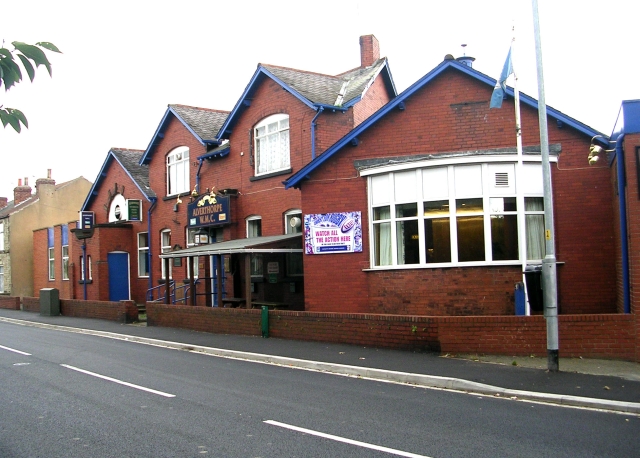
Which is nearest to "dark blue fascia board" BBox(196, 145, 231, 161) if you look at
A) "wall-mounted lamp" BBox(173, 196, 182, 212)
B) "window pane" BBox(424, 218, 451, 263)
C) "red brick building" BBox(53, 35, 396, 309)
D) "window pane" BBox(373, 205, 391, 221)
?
"red brick building" BBox(53, 35, 396, 309)

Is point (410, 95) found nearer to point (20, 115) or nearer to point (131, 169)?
point (20, 115)

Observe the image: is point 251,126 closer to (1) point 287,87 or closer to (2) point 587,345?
(1) point 287,87

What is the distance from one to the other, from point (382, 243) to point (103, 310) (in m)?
14.5

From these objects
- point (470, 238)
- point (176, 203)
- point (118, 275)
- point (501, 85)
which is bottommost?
point (118, 275)

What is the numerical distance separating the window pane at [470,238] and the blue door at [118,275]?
21.4 meters

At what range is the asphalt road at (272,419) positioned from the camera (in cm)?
681

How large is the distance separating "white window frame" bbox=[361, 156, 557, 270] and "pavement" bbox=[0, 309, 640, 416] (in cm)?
289

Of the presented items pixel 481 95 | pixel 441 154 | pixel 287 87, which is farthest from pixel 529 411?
pixel 287 87

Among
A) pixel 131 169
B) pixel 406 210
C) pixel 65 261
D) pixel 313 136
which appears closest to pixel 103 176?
pixel 131 169

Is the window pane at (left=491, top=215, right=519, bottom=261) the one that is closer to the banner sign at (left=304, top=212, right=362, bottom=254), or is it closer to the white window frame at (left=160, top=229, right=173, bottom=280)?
the banner sign at (left=304, top=212, right=362, bottom=254)

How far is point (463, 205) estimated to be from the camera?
15.2m

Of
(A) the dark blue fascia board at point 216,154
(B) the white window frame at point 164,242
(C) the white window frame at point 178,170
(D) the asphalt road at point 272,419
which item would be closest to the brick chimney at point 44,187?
(B) the white window frame at point 164,242

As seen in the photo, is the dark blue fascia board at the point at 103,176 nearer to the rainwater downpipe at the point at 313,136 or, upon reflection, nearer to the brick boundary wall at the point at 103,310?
the brick boundary wall at the point at 103,310

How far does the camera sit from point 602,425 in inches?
307
